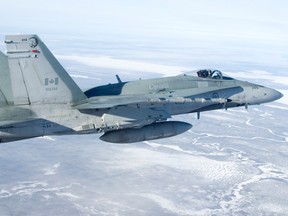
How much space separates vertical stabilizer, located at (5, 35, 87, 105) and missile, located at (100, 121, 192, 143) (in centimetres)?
241

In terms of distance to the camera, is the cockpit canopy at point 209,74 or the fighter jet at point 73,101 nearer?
the fighter jet at point 73,101

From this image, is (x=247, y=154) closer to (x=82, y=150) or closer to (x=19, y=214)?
(x=82, y=150)

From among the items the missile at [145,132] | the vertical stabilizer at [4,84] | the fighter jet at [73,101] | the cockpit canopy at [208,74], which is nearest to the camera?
the fighter jet at [73,101]

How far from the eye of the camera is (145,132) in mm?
16250

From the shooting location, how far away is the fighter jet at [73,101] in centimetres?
1366

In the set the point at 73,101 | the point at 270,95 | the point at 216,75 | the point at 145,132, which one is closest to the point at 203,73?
the point at 216,75

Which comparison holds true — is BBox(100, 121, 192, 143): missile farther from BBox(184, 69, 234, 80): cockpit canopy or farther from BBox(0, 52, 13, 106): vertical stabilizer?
BBox(0, 52, 13, 106): vertical stabilizer

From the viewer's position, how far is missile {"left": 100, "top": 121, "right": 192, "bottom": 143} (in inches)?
635

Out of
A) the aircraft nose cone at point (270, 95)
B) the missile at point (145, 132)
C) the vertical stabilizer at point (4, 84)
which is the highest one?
the vertical stabilizer at point (4, 84)

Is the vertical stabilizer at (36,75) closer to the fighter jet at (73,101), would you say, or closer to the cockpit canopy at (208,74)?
the fighter jet at (73,101)

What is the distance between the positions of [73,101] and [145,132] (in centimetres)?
369

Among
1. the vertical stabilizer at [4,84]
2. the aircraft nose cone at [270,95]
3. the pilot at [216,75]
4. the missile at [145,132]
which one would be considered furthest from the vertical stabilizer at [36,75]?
the aircraft nose cone at [270,95]

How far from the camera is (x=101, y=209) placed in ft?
151

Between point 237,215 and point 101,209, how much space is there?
18.6 m
